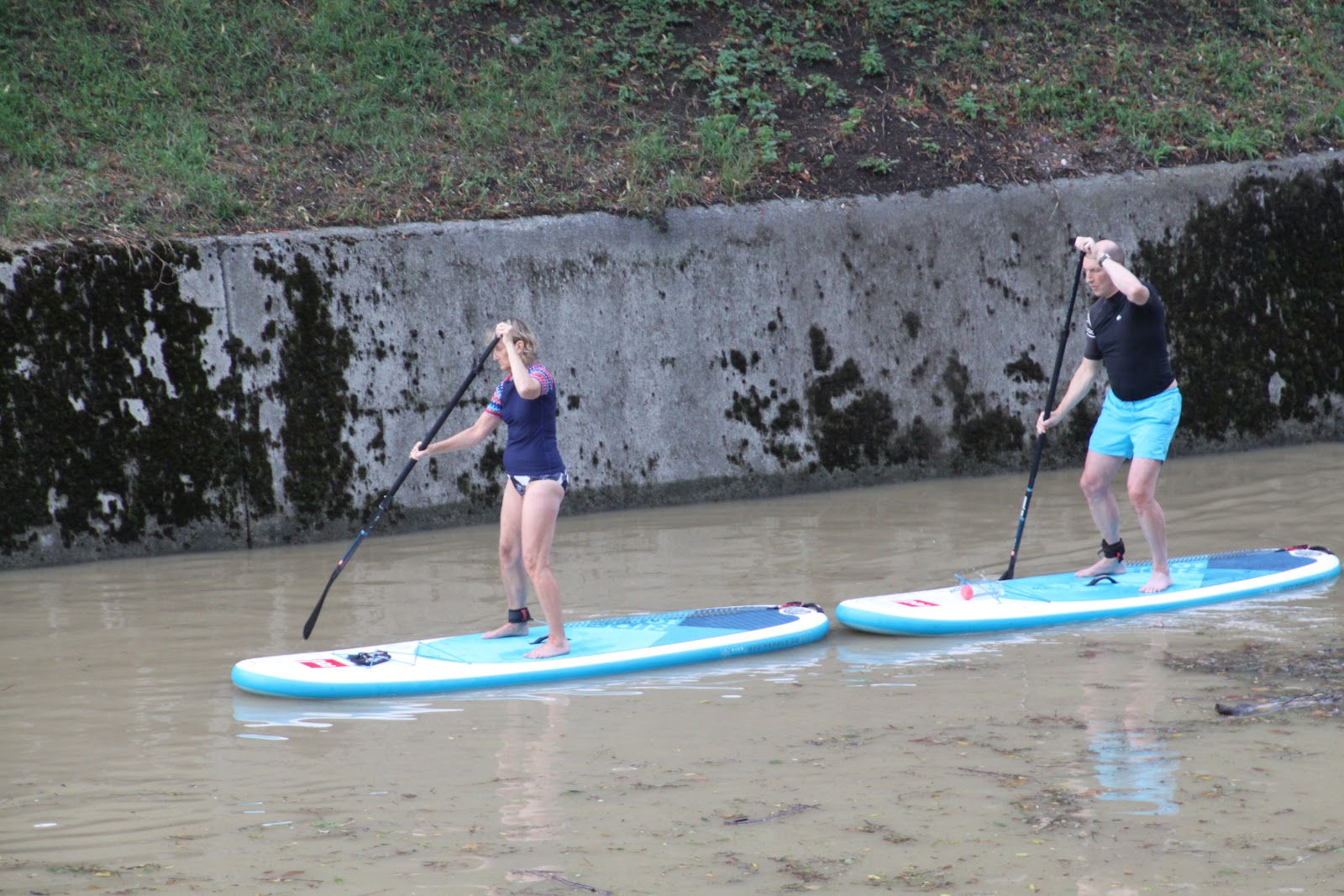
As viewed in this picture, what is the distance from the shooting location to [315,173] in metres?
10.6

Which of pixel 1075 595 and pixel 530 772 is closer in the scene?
pixel 530 772

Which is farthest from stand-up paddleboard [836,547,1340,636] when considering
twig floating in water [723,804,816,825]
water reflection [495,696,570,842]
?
twig floating in water [723,804,816,825]

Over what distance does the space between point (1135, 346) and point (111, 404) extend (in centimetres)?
635

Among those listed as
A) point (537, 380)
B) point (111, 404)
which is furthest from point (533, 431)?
point (111, 404)

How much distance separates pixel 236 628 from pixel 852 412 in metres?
5.47

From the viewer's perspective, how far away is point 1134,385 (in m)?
7.41

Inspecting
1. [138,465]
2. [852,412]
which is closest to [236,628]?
[138,465]

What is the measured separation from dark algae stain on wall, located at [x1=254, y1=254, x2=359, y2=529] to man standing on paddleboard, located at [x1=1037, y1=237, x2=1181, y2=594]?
486 cm

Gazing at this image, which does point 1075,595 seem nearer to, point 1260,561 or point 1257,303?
point 1260,561

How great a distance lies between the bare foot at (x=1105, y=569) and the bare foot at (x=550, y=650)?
304 cm

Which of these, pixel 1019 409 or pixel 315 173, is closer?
pixel 315 173

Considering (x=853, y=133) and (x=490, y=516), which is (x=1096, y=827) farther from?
(x=853, y=133)

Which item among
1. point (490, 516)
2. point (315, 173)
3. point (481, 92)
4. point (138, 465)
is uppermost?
point (481, 92)

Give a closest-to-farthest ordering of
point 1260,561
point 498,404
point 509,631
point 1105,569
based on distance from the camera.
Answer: point 498,404 < point 509,631 < point 1105,569 < point 1260,561
